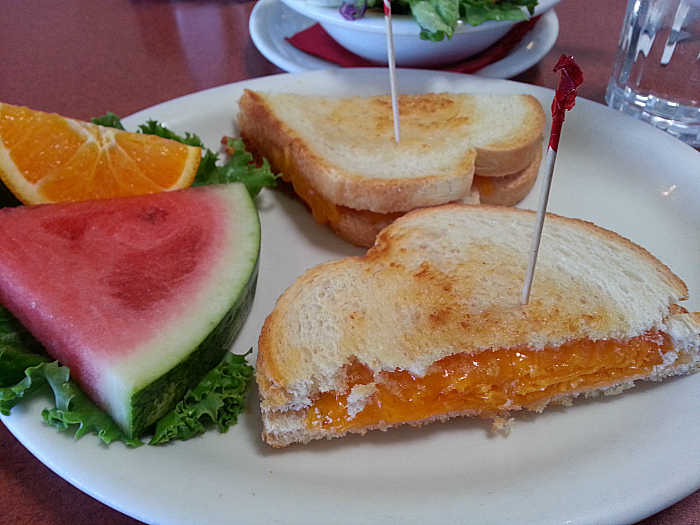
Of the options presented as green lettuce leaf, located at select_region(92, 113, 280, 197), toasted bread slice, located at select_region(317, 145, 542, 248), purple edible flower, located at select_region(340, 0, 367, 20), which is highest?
purple edible flower, located at select_region(340, 0, 367, 20)

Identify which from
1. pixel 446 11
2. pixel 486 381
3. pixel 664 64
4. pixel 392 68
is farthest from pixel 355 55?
pixel 486 381

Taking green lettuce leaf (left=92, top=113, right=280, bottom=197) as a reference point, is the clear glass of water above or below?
above

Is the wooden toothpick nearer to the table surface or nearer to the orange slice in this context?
the orange slice

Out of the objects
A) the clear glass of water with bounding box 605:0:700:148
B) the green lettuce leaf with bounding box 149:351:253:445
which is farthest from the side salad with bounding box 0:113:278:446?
the clear glass of water with bounding box 605:0:700:148

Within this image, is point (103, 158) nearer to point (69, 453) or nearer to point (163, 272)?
point (163, 272)

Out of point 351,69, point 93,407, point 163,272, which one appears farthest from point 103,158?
point 351,69

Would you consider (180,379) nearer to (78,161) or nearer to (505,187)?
(78,161)
